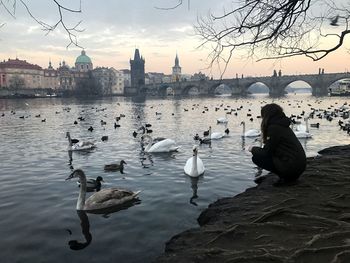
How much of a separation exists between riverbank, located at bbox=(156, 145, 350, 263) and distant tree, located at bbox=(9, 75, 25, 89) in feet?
477

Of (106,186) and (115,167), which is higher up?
(115,167)

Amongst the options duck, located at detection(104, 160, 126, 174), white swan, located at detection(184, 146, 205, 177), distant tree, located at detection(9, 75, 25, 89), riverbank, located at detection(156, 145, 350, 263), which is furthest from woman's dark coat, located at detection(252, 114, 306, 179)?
distant tree, located at detection(9, 75, 25, 89)

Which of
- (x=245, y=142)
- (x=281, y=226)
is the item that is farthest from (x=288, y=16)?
(x=245, y=142)

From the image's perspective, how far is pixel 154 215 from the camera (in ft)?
27.3

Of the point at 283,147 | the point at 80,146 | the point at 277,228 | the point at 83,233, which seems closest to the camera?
the point at 277,228

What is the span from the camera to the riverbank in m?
4.54

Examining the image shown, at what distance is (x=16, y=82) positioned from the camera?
143250 millimetres

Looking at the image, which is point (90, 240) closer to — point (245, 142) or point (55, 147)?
point (55, 147)

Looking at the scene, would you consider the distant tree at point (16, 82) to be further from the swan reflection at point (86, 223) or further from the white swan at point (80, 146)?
the swan reflection at point (86, 223)

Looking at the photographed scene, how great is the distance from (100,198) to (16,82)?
147697 millimetres

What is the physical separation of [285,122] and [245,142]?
13.6 m

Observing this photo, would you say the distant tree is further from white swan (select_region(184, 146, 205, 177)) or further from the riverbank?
the riverbank

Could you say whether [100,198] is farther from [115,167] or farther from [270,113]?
[270,113]

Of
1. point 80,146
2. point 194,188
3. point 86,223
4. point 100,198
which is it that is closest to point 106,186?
point 100,198
